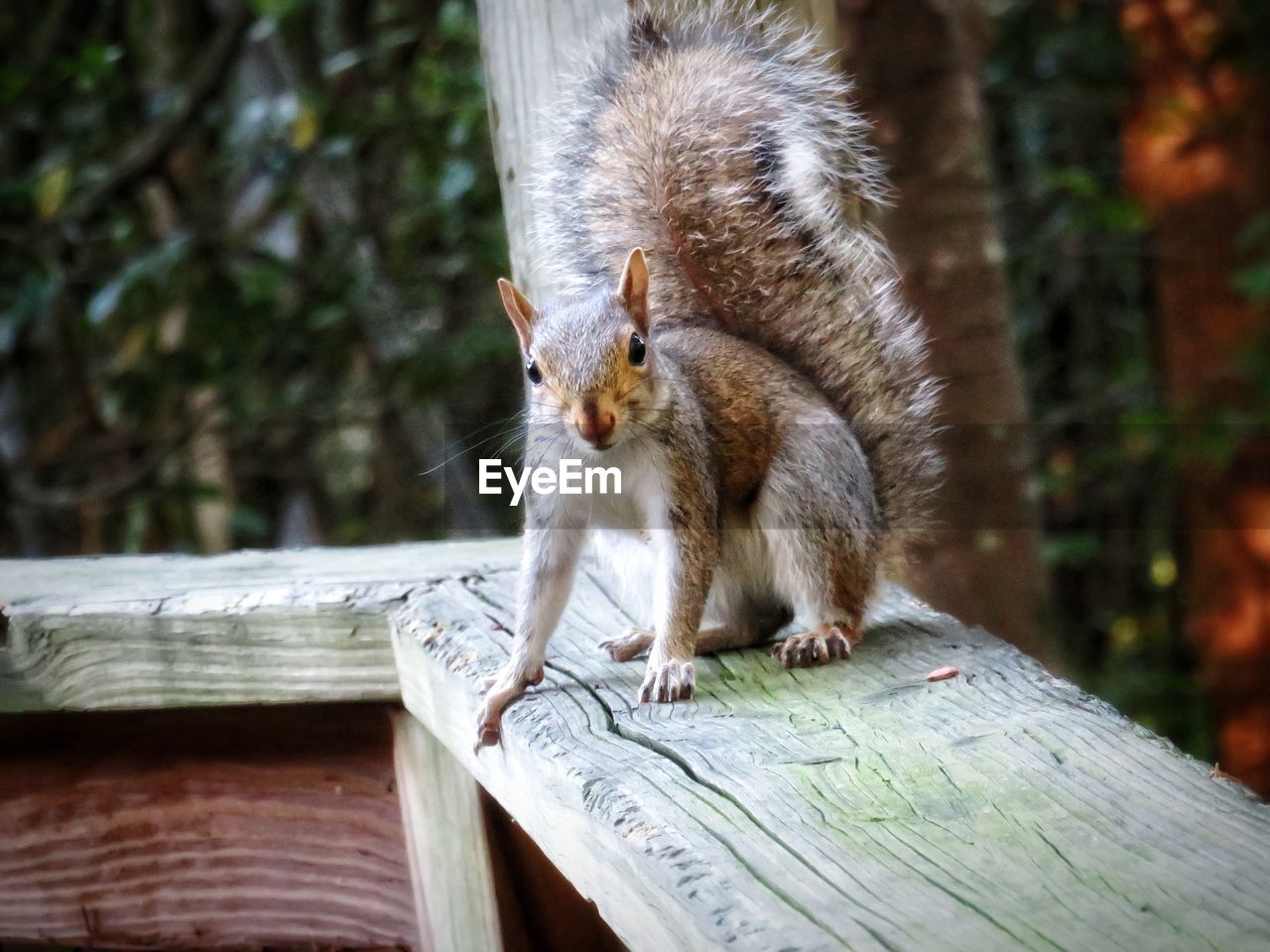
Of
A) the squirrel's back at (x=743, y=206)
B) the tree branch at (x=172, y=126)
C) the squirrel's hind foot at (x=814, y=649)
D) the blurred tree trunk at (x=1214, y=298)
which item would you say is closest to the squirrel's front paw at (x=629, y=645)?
the squirrel's hind foot at (x=814, y=649)

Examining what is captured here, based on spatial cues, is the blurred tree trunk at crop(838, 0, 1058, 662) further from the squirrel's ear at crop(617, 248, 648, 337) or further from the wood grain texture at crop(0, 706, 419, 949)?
the wood grain texture at crop(0, 706, 419, 949)

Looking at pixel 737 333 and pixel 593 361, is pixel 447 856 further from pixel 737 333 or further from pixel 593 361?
pixel 737 333

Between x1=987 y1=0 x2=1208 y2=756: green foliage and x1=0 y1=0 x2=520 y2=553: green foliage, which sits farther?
x1=987 y1=0 x2=1208 y2=756: green foliage

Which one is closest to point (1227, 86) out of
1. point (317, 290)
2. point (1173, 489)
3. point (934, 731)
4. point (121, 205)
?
point (1173, 489)

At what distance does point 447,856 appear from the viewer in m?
1.14

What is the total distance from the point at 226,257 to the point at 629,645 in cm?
165

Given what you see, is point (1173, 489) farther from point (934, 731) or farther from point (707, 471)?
point (934, 731)


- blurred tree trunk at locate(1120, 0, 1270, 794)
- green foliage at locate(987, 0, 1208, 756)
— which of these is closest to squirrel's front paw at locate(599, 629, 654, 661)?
green foliage at locate(987, 0, 1208, 756)

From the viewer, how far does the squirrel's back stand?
4.76 ft

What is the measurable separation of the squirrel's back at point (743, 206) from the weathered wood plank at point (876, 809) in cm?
45

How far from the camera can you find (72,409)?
10.1 ft

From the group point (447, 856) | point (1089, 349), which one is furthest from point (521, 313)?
point (1089, 349)

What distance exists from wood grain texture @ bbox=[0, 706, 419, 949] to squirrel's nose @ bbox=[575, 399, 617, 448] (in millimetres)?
321

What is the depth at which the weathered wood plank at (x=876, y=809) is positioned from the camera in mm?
596
